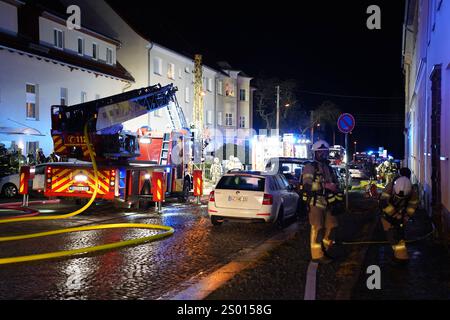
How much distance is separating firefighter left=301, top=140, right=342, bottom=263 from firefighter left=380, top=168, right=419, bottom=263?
2.74 feet

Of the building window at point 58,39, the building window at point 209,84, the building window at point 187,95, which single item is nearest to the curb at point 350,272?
the building window at point 58,39

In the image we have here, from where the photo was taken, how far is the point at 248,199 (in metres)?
12.4

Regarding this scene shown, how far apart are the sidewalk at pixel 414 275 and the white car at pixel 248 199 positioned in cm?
297

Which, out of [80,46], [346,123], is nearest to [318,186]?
[346,123]

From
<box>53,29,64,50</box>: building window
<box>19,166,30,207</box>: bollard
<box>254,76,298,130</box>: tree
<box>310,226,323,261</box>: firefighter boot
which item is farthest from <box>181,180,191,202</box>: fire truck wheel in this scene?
<box>254,76,298,130</box>: tree

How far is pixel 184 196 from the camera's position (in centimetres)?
1967

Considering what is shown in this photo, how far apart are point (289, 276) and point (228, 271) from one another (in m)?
0.93

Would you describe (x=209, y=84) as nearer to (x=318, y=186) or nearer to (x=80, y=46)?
(x=80, y=46)

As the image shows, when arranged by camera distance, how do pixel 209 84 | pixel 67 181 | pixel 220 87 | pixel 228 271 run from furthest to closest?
pixel 220 87 < pixel 209 84 < pixel 67 181 < pixel 228 271

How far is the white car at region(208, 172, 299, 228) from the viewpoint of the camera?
12352 mm

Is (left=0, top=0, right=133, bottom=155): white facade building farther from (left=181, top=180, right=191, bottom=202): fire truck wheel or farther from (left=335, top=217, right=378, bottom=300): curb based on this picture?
(left=335, top=217, right=378, bottom=300): curb
